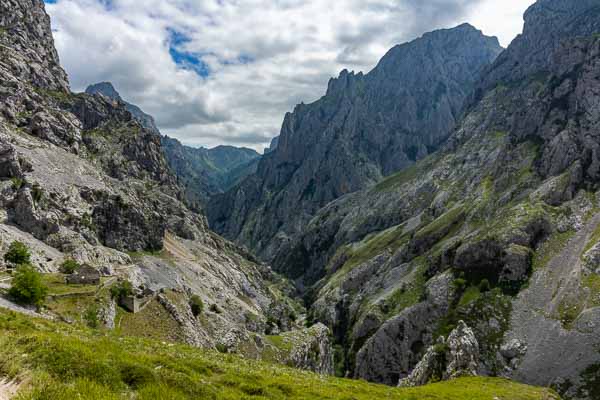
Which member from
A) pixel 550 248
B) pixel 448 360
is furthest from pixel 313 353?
pixel 550 248

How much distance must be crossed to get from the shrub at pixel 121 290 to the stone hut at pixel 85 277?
10.3 ft

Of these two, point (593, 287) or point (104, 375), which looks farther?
point (593, 287)

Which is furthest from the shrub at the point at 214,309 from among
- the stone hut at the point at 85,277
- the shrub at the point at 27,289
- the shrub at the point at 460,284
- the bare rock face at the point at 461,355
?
the shrub at the point at 460,284

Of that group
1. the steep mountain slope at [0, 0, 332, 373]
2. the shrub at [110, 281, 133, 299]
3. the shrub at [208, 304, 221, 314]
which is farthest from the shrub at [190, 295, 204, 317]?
the shrub at [110, 281, 133, 299]

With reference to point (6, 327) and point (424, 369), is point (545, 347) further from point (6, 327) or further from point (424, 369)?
point (6, 327)

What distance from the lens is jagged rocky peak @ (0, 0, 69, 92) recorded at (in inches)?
6308

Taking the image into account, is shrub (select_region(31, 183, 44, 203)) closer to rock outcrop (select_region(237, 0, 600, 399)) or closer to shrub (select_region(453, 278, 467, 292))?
rock outcrop (select_region(237, 0, 600, 399))

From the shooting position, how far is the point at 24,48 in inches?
6973

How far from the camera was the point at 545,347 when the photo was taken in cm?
9562

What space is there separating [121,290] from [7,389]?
176ft

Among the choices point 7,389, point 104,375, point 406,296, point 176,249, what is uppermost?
point 176,249

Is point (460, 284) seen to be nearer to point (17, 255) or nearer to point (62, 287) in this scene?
point (62, 287)

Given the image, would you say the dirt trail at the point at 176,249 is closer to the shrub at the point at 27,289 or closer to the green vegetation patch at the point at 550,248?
the shrub at the point at 27,289

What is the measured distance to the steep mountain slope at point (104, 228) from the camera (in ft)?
225
